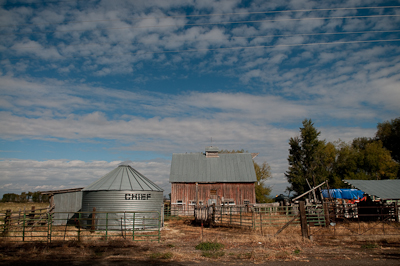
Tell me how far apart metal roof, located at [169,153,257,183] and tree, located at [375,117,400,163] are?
36268 millimetres

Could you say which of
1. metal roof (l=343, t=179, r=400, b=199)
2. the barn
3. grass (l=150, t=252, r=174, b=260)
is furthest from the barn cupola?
grass (l=150, t=252, r=174, b=260)

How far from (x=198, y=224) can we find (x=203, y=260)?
45.4 feet

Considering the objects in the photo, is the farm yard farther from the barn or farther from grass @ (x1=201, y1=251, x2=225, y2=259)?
the barn

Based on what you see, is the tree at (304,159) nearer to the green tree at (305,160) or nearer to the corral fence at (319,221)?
the green tree at (305,160)

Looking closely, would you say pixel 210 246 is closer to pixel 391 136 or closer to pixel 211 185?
pixel 211 185

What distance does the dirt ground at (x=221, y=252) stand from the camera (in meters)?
11.8

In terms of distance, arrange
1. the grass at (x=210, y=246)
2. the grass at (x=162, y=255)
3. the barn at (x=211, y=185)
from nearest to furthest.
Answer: the grass at (x=162, y=255)
the grass at (x=210, y=246)
the barn at (x=211, y=185)

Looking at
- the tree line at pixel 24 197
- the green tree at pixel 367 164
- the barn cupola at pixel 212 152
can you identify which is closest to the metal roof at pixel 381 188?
the barn cupola at pixel 212 152

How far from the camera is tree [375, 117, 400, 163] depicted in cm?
5684

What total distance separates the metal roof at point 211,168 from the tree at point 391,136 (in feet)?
119

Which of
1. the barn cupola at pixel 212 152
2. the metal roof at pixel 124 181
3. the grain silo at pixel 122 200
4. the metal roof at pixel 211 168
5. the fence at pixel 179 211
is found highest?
the barn cupola at pixel 212 152

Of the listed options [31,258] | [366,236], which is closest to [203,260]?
[31,258]

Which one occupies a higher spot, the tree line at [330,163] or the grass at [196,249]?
the tree line at [330,163]

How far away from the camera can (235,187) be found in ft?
122
